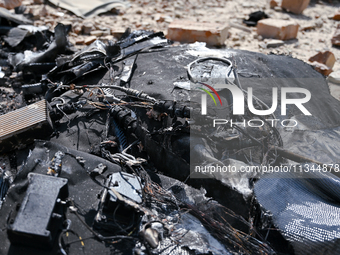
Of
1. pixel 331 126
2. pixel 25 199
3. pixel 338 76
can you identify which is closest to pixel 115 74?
pixel 25 199

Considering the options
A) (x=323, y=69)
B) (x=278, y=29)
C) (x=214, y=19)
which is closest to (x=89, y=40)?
(x=214, y=19)

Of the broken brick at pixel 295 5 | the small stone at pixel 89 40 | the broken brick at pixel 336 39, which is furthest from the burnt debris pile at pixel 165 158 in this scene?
the broken brick at pixel 295 5

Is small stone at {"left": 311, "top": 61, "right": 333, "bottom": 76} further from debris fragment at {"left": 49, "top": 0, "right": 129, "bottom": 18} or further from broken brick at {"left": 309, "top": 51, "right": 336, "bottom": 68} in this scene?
debris fragment at {"left": 49, "top": 0, "right": 129, "bottom": 18}

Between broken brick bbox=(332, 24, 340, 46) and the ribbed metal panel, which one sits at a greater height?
broken brick bbox=(332, 24, 340, 46)

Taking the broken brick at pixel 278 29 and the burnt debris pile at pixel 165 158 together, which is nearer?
the burnt debris pile at pixel 165 158

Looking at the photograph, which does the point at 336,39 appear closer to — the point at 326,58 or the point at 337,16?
the point at 326,58

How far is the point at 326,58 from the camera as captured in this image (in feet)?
19.3

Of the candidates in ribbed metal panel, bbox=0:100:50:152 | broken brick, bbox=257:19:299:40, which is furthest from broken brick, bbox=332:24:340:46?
ribbed metal panel, bbox=0:100:50:152

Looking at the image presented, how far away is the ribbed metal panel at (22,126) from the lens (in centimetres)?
332

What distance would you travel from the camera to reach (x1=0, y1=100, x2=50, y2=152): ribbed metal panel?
10.9ft

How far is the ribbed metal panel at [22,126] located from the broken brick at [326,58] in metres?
5.05

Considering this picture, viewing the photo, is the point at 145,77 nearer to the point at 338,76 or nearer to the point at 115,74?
the point at 115,74

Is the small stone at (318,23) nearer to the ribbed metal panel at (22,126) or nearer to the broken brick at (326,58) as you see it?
the broken brick at (326,58)

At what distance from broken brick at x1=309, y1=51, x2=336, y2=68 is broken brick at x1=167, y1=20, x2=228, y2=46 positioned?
1.91m
